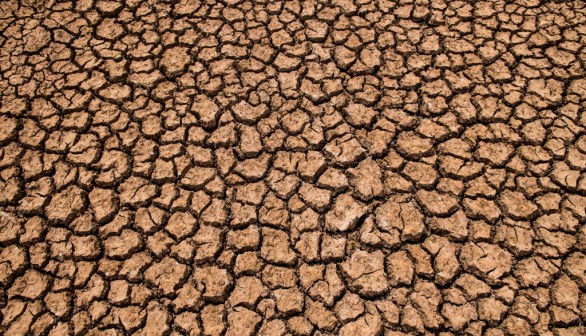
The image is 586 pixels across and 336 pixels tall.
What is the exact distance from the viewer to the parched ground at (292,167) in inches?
70.4

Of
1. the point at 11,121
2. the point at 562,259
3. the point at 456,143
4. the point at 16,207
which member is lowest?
the point at 562,259

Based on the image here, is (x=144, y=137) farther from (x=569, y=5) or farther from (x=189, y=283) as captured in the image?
(x=569, y=5)

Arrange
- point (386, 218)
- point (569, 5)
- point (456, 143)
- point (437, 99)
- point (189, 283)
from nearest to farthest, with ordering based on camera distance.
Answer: point (189, 283), point (386, 218), point (456, 143), point (437, 99), point (569, 5)

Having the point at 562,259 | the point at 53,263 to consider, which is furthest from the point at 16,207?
the point at 562,259

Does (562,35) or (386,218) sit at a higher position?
(562,35)

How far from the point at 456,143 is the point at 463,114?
193mm

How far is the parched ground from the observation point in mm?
1789

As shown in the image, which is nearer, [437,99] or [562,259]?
[562,259]

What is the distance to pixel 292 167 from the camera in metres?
2.14

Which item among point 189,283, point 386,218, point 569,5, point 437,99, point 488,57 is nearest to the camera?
point 189,283

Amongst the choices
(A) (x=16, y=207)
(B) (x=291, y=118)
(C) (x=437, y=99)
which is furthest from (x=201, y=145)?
(C) (x=437, y=99)

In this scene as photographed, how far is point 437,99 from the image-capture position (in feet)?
7.72

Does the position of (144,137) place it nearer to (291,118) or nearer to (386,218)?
(291,118)

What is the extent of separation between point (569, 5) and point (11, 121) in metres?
3.23
